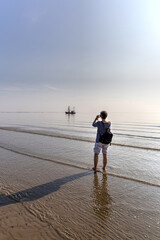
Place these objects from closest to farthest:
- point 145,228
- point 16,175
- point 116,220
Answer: point 145,228 < point 116,220 < point 16,175

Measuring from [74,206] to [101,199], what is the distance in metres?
0.79

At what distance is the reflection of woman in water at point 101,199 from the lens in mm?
3716

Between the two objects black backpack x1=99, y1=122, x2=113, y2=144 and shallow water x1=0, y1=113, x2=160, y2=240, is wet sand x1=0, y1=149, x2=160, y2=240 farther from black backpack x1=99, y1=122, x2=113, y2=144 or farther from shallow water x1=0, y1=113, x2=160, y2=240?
black backpack x1=99, y1=122, x2=113, y2=144

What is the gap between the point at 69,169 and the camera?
6.73 meters

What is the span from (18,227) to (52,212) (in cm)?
76

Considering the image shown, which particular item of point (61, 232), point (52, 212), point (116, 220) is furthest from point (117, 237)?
point (52, 212)

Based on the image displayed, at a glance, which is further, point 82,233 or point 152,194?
point 152,194

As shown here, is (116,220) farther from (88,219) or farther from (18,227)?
(18,227)

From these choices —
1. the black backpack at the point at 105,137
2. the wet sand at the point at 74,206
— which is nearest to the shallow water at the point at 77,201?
the wet sand at the point at 74,206

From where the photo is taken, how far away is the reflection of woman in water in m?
3.72

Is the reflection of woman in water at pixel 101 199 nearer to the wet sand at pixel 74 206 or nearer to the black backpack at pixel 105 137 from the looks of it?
the wet sand at pixel 74 206

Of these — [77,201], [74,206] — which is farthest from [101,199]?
[74,206]

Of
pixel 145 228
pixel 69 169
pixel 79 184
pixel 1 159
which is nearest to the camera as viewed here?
pixel 145 228

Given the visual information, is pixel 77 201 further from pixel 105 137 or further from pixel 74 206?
pixel 105 137
